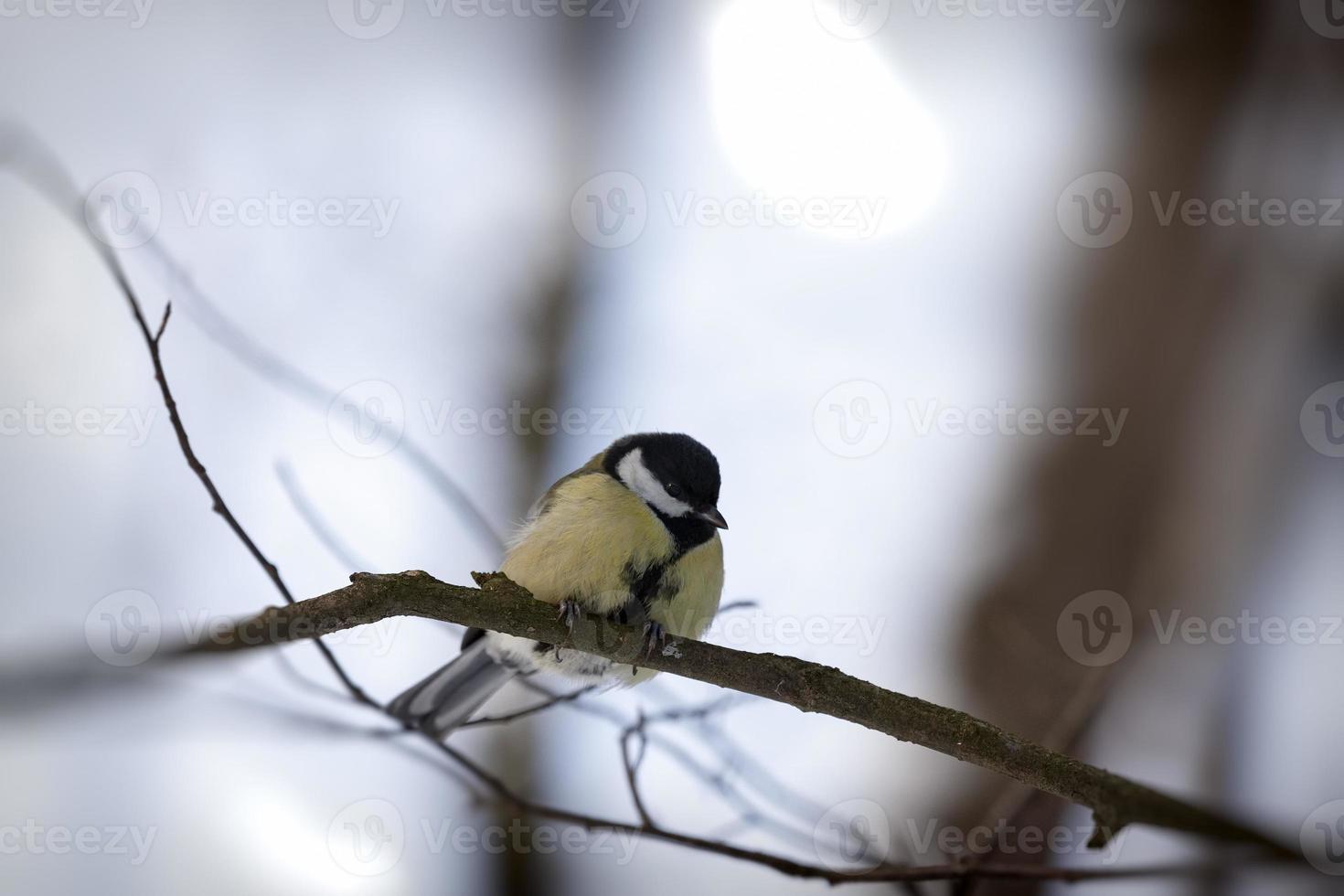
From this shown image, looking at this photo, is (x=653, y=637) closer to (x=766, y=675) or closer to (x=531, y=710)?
(x=766, y=675)

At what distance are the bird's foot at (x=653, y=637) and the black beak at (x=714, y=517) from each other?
13.2 inches

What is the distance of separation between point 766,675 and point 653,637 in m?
0.31

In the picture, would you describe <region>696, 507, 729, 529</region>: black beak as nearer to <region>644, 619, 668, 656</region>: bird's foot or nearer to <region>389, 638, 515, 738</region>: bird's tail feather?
<region>644, 619, 668, 656</region>: bird's foot

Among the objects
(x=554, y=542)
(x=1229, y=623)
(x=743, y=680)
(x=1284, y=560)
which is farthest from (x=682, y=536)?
(x=1284, y=560)

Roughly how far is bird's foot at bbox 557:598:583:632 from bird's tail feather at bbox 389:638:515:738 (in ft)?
1.94

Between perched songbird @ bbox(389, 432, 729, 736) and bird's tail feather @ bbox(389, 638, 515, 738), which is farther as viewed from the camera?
bird's tail feather @ bbox(389, 638, 515, 738)

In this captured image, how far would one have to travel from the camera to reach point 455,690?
2.46 meters

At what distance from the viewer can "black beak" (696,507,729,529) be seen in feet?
7.16

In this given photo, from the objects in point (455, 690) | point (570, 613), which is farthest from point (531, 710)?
point (455, 690)

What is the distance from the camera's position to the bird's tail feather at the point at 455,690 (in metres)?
2.41

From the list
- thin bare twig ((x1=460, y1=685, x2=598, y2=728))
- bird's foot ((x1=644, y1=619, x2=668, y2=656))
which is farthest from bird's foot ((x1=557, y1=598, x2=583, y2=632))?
thin bare twig ((x1=460, y1=685, x2=598, y2=728))

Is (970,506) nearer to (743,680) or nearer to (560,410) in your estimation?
(560,410)

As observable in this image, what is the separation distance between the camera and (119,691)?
0.84 m

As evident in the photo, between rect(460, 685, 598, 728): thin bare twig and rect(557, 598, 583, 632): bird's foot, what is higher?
rect(557, 598, 583, 632): bird's foot
